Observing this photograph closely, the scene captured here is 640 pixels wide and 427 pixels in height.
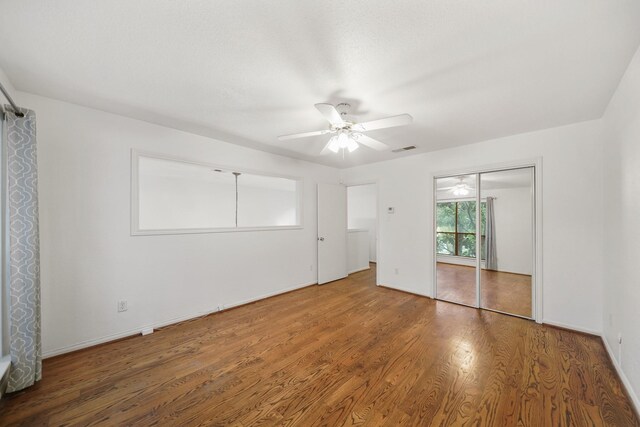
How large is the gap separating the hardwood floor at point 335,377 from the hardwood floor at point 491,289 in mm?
380

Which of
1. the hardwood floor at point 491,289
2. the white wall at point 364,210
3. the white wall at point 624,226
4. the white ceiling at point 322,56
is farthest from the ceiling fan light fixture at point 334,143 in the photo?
the white wall at point 364,210

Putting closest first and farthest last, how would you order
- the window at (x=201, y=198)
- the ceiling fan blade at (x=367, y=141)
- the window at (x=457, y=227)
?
the ceiling fan blade at (x=367, y=141)
the window at (x=457, y=227)
the window at (x=201, y=198)

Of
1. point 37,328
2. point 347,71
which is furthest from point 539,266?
point 37,328

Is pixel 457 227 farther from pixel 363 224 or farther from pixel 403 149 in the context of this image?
pixel 363 224

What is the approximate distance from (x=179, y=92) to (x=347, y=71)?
4.91ft

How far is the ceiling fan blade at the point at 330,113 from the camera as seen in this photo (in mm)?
1825

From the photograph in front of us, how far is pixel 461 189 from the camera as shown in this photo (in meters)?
3.77

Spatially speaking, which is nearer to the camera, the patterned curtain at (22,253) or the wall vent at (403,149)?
the patterned curtain at (22,253)

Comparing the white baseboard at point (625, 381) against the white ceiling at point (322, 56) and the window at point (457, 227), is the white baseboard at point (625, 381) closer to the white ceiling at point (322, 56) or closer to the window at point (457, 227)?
the window at point (457, 227)

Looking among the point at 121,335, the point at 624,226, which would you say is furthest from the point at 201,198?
the point at 624,226

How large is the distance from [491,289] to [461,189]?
157cm

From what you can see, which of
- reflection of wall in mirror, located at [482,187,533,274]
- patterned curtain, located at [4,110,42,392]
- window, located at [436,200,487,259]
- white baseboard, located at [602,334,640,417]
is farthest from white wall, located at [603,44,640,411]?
patterned curtain, located at [4,110,42,392]

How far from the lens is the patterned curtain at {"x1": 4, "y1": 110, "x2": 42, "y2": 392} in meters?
1.80

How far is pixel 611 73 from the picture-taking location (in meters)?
1.82
